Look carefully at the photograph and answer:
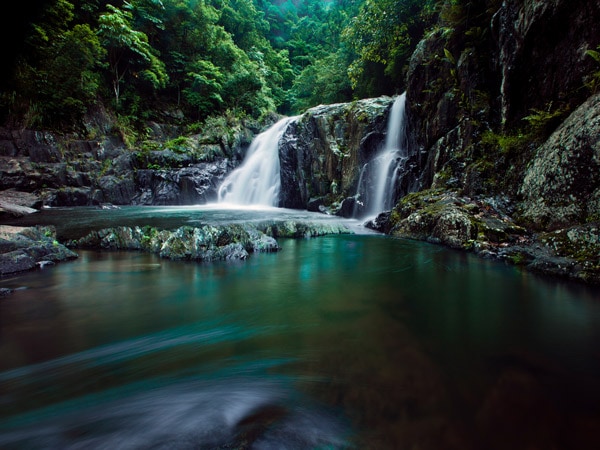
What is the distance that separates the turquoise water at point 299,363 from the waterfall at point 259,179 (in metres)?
13.0

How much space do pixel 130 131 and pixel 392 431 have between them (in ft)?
74.8

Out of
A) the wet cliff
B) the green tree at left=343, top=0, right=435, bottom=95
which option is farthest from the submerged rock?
the green tree at left=343, top=0, right=435, bottom=95

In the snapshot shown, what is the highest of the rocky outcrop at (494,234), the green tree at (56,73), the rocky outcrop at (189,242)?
the green tree at (56,73)

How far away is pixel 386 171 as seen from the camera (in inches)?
467

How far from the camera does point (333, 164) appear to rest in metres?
14.5

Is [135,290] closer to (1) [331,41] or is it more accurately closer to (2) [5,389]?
(2) [5,389]

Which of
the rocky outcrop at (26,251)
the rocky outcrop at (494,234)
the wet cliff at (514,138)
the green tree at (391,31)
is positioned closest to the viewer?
the rocky outcrop at (494,234)

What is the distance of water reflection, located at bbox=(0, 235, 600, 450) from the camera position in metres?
1.56

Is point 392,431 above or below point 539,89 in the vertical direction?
below

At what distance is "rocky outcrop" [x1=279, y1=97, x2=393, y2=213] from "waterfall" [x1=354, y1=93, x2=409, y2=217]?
530mm

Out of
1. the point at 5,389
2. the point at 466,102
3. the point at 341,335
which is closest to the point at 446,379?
the point at 341,335

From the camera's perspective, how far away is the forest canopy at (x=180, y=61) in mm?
14906

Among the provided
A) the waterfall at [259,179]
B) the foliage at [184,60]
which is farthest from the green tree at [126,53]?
the waterfall at [259,179]

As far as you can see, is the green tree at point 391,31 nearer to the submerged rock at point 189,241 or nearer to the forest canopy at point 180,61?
the forest canopy at point 180,61
